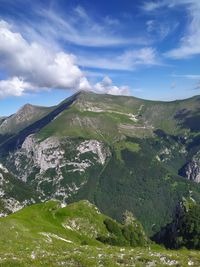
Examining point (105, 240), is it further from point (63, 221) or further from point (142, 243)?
point (142, 243)

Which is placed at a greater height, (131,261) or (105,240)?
(131,261)

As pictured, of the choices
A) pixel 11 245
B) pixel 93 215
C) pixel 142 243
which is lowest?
pixel 142 243

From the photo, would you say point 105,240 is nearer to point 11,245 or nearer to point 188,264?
point 11,245

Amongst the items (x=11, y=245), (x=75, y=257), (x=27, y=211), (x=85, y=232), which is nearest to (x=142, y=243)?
(x=85, y=232)

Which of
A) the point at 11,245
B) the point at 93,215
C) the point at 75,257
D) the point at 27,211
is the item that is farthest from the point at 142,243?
the point at 75,257

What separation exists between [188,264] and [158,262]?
2605 millimetres

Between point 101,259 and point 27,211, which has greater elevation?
point 101,259

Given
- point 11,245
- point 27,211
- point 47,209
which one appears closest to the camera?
point 11,245

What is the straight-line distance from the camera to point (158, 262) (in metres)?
33.3

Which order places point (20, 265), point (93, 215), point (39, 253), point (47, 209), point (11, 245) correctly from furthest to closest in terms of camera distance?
point (93, 215)
point (47, 209)
point (11, 245)
point (39, 253)
point (20, 265)

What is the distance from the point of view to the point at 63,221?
148875 millimetres

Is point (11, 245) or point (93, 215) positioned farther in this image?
point (93, 215)

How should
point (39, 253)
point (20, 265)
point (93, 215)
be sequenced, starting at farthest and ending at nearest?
point (93, 215)
point (39, 253)
point (20, 265)

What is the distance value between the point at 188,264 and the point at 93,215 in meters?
152
